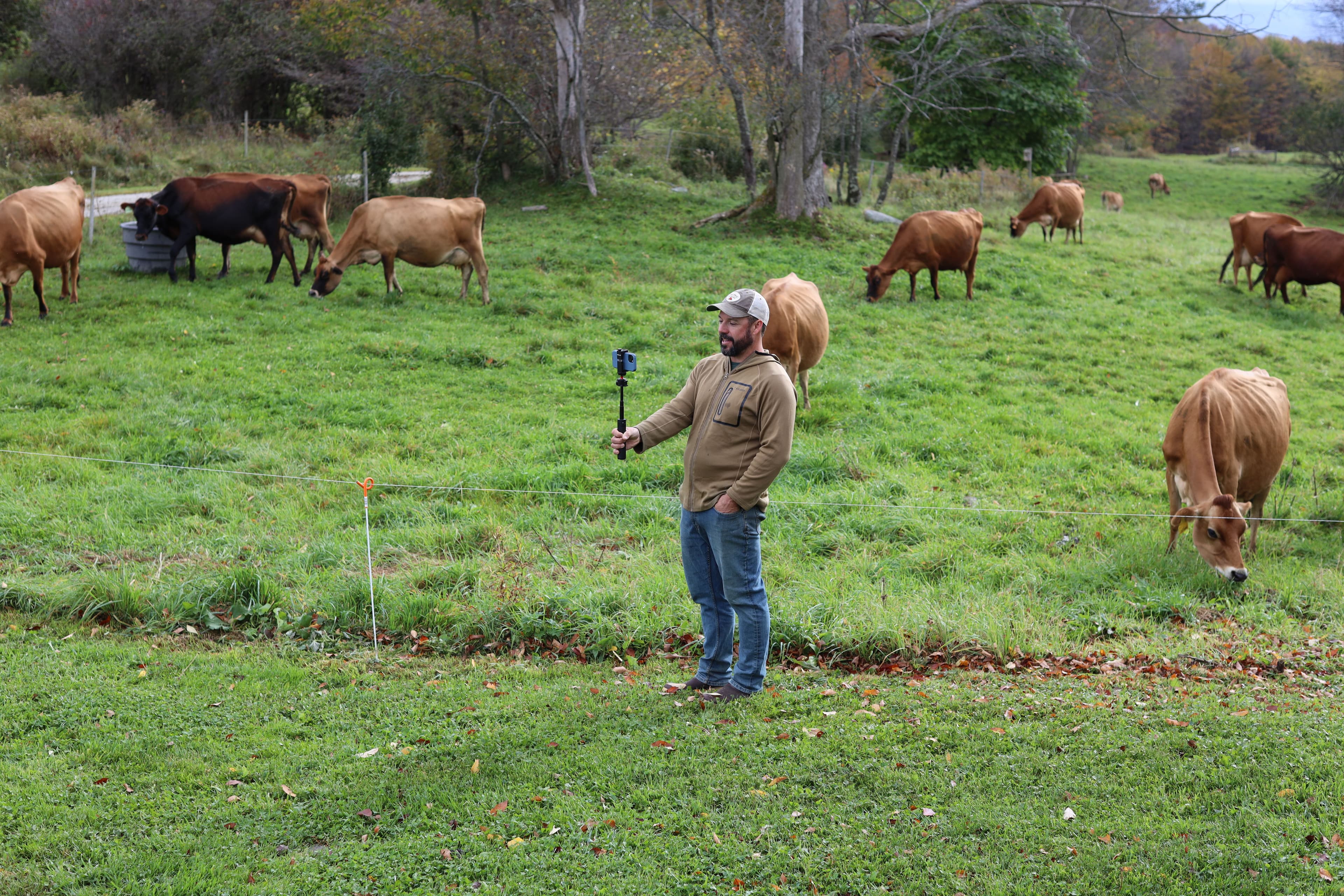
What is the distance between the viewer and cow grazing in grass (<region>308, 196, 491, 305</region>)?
1598 centimetres

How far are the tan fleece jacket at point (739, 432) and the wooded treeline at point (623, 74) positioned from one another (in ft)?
54.9


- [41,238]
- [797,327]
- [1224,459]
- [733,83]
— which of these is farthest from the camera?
[733,83]

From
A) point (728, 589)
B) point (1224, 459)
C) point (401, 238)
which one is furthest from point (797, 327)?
point (401, 238)

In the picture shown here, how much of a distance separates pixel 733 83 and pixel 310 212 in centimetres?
876

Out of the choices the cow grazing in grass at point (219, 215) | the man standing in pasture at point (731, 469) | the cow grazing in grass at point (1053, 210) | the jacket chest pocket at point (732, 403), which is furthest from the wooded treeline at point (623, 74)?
the jacket chest pocket at point (732, 403)

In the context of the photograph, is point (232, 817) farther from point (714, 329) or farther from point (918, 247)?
point (918, 247)

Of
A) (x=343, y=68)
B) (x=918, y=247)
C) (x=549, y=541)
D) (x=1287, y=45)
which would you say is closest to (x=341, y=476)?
(x=549, y=541)

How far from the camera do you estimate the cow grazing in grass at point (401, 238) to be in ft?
52.4

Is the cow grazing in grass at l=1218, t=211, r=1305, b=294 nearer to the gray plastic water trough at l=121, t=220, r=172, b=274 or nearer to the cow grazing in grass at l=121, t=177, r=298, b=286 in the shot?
the cow grazing in grass at l=121, t=177, r=298, b=286

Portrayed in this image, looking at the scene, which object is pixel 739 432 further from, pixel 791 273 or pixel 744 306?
pixel 791 273

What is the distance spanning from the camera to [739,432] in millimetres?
5539

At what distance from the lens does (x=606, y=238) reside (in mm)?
20609

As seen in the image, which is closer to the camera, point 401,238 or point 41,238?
point 41,238

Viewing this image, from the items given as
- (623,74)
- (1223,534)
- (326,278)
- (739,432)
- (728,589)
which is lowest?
(1223,534)
